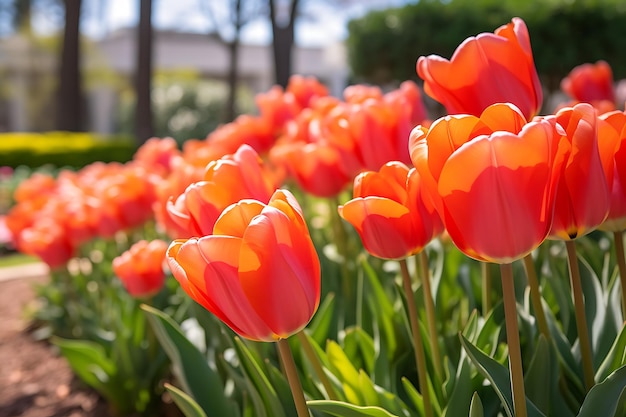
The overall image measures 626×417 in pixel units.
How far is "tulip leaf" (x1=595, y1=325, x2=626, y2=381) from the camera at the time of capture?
100 centimetres

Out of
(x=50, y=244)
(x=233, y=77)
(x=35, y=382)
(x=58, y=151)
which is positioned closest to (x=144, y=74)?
(x=58, y=151)

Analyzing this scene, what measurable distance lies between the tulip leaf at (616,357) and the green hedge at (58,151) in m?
13.9

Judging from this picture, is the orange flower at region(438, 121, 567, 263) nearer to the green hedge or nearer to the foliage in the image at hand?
the foliage

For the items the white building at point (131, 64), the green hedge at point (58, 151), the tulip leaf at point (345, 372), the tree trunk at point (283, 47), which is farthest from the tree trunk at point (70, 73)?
the tulip leaf at point (345, 372)

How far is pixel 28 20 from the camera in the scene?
2862cm

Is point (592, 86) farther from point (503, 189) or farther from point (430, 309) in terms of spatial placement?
point (503, 189)

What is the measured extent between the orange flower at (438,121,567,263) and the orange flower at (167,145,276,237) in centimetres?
35

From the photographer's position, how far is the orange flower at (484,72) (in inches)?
39.8

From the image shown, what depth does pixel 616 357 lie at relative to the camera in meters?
1.02

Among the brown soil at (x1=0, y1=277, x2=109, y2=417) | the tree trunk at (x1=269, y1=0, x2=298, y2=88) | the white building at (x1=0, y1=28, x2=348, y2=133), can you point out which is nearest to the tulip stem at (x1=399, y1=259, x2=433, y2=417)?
the brown soil at (x1=0, y1=277, x2=109, y2=417)

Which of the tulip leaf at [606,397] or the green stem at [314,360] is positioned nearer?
the tulip leaf at [606,397]

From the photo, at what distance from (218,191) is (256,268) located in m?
0.23

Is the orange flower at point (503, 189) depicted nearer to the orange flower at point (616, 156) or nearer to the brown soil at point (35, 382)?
the orange flower at point (616, 156)

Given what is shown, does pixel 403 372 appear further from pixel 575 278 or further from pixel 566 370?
pixel 575 278
